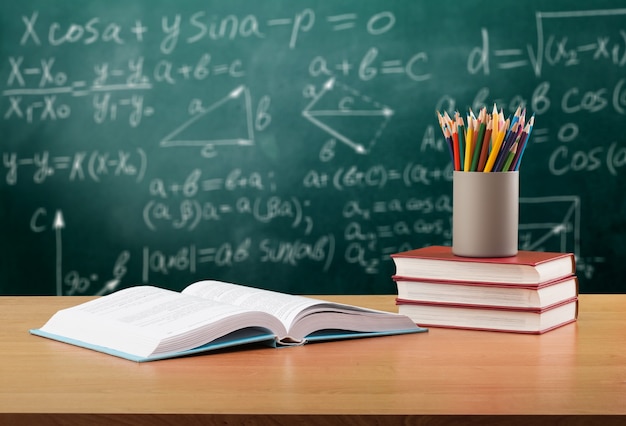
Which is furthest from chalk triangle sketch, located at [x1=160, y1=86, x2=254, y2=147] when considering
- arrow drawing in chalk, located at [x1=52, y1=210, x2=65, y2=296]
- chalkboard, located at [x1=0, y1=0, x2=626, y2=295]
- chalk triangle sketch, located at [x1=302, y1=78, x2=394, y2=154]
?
arrow drawing in chalk, located at [x1=52, y1=210, x2=65, y2=296]

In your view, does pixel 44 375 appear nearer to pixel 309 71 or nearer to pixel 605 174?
pixel 309 71

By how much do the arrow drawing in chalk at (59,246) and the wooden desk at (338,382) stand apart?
8.55 feet

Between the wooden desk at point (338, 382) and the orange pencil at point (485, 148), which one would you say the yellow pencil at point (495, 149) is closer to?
the orange pencil at point (485, 148)

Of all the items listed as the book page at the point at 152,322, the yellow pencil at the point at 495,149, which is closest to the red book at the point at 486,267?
the yellow pencil at the point at 495,149

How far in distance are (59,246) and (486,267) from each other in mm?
2819

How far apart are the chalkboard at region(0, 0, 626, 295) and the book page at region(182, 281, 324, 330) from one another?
2349 millimetres

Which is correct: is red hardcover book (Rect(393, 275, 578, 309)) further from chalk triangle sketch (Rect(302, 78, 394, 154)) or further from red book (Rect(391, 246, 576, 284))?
chalk triangle sketch (Rect(302, 78, 394, 154))

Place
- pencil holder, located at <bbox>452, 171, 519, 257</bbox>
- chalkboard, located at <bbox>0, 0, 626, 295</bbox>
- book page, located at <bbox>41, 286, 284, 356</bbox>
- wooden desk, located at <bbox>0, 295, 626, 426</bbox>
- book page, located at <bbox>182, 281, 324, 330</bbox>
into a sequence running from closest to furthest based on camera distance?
1. wooden desk, located at <bbox>0, 295, 626, 426</bbox>
2. book page, located at <bbox>41, 286, 284, 356</bbox>
3. book page, located at <bbox>182, 281, 324, 330</bbox>
4. pencil holder, located at <bbox>452, 171, 519, 257</bbox>
5. chalkboard, located at <bbox>0, 0, 626, 295</bbox>

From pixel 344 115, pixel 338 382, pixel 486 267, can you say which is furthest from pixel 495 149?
pixel 344 115

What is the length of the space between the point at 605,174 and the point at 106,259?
200 centimetres

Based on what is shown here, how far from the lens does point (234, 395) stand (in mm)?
982

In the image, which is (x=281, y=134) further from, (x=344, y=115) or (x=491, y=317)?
(x=491, y=317)

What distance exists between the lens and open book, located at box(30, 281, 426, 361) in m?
1.20

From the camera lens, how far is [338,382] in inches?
40.9
